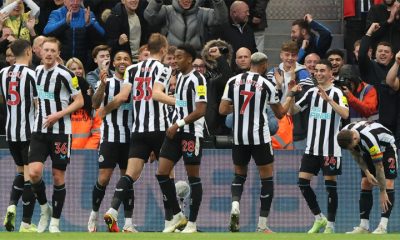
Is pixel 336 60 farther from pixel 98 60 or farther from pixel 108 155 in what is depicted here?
pixel 108 155

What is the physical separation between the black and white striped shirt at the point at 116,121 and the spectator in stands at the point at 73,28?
2.88m

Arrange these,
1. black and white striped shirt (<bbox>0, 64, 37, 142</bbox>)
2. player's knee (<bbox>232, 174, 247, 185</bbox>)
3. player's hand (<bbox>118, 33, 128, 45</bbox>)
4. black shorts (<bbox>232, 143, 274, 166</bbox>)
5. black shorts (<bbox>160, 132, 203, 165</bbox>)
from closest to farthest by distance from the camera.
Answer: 1. black shorts (<bbox>160, 132, 203, 165</bbox>)
2. black and white striped shirt (<bbox>0, 64, 37, 142</bbox>)
3. black shorts (<bbox>232, 143, 274, 166</bbox>)
4. player's knee (<bbox>232, 174, 247, 185</bbox>)
5. player's hand (<bbox>118, 33, 128, 45</bbox>)

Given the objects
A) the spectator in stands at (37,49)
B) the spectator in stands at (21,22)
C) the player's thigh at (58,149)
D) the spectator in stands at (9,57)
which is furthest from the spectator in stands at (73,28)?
the player's thigh at (58,149)

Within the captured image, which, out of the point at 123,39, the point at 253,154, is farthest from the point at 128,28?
the point at 253,154

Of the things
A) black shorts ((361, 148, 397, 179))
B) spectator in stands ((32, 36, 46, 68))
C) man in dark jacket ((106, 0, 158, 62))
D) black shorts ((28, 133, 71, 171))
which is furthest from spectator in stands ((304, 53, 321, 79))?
black shorts ((28, 133, 71, 171))

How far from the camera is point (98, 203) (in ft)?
60.4

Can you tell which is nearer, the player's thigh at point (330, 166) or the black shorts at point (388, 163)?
the black shorts at point (388, 163)

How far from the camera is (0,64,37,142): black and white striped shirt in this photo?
17.8 m

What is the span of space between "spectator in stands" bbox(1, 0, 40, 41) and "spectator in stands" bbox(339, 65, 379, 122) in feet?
15.2

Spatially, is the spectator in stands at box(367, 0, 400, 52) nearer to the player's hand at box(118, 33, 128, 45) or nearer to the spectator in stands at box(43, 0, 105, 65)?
the player's hand at box(118, 33, 128, 45)

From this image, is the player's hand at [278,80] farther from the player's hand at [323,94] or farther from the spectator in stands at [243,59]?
the player's hand at [323,94]

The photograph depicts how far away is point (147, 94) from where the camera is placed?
696 inches

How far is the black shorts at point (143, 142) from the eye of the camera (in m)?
17.5

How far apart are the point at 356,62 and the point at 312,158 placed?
329 cm
